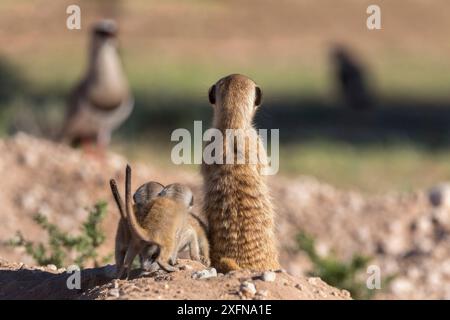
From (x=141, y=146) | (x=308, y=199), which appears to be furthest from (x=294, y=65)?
(x=308, y=199)

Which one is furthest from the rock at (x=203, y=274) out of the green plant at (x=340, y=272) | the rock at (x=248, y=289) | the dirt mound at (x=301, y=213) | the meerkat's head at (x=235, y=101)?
the dirt mound at (x=301, y=213)

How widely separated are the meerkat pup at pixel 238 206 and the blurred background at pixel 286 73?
6439 millimetres

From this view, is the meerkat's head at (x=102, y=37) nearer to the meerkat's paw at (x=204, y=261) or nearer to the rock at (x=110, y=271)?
the rock at (x=110, y=271)

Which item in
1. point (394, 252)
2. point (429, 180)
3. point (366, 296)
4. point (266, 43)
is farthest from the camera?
point (266, 43)

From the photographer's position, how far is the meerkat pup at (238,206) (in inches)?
227

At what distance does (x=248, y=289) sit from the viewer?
492 cm

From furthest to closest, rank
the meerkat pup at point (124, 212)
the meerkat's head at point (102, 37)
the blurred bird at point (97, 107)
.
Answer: the meerkat's head at point (102, 37) → the blurred bird at point (97, 107) → the meerkat pup at point (124, 212)

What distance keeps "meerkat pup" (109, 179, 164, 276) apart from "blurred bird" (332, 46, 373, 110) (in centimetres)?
1870

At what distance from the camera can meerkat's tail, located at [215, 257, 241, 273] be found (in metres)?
5.60

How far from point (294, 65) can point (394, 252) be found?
1987cm

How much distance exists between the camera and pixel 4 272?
598 cm

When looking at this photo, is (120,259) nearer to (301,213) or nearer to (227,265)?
(227,265)

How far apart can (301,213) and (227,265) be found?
4385mm
